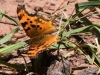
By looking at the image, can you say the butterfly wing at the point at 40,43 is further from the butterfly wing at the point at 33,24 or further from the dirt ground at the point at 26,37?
the dirt ground at the point at 26,37

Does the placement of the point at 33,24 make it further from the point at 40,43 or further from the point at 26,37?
the point at 26,37

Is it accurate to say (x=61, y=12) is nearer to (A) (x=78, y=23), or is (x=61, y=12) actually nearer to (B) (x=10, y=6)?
(A) (x=78, y=23)

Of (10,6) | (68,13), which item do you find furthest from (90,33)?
(10,6)

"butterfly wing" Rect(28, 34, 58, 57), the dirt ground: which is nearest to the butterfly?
"butterfly wing" Rect(28, 34, 58, 57)

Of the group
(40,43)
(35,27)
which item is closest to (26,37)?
(35,27)

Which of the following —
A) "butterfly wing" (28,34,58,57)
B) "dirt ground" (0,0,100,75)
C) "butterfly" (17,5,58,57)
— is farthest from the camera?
"dirt ground" (0,0,100,75)

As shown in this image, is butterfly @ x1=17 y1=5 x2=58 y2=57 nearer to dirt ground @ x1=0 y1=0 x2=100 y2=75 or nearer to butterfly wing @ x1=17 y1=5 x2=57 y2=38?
butterfly wing @ x1=17 y1=5 x2=57 y2=38
